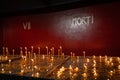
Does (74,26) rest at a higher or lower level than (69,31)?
higher

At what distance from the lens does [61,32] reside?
14.1ft

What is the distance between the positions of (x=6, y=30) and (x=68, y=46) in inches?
85.0

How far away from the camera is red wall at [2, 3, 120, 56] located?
3646mm

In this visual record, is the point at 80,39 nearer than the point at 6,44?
Yes

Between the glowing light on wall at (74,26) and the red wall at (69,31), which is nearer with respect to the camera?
the red wall at (69,31)

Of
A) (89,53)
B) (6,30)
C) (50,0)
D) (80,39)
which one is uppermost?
(50,0)

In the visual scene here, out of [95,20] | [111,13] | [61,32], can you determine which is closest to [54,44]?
[61,32]

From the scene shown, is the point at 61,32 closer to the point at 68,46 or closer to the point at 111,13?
the point at 68,46

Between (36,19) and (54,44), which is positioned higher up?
(36,19)

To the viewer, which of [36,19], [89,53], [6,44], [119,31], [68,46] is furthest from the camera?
[6,44]

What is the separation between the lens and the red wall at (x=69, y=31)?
3.65 meters

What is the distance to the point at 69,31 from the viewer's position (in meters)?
4.18

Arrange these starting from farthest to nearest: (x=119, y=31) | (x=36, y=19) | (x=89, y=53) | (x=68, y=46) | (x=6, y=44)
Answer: (x=6, y=44)
(x=36, y=19)
(x=68, y=46)
(x=89, y=53)
(x=119, y=31)

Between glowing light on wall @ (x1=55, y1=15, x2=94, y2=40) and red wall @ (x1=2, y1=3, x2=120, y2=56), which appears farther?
glowing light on wall @ (x1=55, y1=15, x2=94, y2=40)
